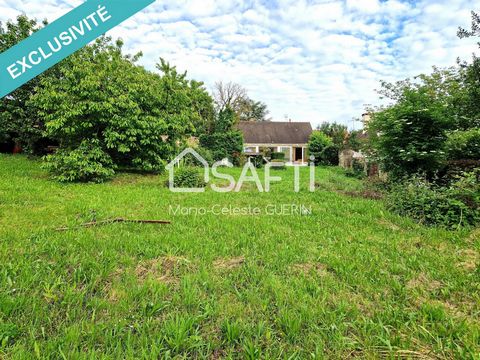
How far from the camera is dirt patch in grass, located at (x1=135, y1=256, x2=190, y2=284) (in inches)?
102


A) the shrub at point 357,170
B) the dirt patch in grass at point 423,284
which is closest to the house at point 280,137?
the shrub at point 357,170

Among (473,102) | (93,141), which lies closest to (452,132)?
(473,102)

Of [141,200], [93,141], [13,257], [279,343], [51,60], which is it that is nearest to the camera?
[279,343]

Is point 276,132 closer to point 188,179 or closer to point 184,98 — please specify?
point 184,98

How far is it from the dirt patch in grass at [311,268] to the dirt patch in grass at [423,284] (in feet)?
2.66

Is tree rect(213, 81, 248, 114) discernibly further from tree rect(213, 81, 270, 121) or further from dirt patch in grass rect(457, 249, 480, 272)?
dirt patch in grass rect(457, 249, 480, 272)

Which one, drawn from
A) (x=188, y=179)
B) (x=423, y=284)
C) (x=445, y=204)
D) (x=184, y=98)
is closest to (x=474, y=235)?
(x=445, y=204)

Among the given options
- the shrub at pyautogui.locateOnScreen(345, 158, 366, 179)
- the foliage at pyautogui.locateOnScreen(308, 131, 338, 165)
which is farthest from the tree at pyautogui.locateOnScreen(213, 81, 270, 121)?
the shrub at pyautogui.locateOnScreen(345, 158, 366, 179)

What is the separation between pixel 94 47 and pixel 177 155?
5.38 metres

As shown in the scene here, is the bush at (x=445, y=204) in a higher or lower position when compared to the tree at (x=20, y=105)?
lower

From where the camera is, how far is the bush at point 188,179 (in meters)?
8.30

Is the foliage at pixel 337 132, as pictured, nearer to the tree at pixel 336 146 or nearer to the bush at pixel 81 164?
the tree at pixel 336 146

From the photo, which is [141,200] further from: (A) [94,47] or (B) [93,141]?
(A) [94,47]

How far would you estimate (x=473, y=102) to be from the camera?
7.05 metres
